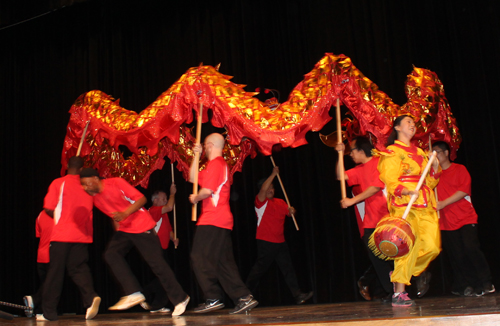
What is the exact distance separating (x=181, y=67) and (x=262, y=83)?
57.2 inches

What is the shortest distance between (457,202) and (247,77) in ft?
10.6

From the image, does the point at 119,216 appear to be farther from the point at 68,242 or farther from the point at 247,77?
the point at 247,77

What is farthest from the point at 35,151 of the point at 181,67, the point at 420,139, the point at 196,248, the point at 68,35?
the point at 420,139

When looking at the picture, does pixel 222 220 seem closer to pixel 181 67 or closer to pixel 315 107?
pixel 315 107

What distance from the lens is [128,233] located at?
4508 millimetres

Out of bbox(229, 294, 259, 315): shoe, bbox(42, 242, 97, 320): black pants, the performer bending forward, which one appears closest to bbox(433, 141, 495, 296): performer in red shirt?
the performer bending forward

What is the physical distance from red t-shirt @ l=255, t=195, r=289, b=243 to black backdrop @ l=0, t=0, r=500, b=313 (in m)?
0.41

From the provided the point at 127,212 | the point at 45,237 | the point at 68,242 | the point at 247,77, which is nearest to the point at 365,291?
the point at 127,212

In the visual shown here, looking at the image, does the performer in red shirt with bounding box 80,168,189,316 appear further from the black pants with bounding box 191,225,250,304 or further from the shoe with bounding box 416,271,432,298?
the shoe with bounding box 416,271,432,298

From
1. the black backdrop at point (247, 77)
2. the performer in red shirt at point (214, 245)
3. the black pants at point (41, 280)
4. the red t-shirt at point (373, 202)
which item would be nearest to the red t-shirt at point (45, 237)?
the black pants at point (41, 280)

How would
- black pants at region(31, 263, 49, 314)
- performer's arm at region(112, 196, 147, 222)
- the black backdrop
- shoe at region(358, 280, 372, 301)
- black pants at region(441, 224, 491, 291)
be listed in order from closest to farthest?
performer's arm at region(112, 196, 147, 222)
black pants at region(441, 224, 491, 291)
shoe at region(358, 280, 372, 301)
black pants at region(31, 263, 49, 314)
the black backdrop

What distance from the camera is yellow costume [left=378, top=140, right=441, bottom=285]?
3707mm

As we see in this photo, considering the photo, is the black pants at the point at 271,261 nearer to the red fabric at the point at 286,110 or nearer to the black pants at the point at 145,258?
the black pants at the point at 145,258

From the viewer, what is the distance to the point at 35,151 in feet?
27.0
